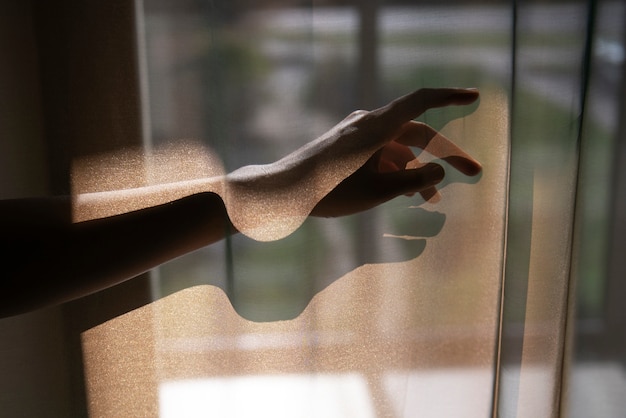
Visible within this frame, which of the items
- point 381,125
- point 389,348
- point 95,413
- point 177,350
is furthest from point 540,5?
point 95,413

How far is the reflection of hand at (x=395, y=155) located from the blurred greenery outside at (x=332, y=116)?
0.6 inches

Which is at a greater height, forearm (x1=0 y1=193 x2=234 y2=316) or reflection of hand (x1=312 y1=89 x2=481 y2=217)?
reflection of hand (x1=312 y1=89 x2=481 y2=217)

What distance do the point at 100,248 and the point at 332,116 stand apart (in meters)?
0.33

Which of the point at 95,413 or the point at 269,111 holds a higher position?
the point at 269,111

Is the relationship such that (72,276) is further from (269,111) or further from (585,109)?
(585,109)

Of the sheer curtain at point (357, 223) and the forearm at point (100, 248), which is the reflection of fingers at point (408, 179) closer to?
the sheer curtain at point (357, 223)

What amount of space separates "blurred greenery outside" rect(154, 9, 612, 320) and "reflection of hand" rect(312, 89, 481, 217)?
0.02 metres

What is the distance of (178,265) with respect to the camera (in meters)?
0.82

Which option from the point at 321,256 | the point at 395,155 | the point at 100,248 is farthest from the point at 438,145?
the point at 100,248

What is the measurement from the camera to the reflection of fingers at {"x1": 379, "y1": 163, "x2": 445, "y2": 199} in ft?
2.72

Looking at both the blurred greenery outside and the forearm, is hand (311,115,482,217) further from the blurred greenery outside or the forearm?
the forearm

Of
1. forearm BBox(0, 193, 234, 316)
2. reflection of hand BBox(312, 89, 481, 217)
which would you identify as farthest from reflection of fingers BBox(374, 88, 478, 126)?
forearm BBox(0, 193, 234, 316)

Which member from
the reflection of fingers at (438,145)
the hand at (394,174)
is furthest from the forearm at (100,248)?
the reflection of fingers at (438,145)

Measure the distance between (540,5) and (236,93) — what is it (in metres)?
0.41
